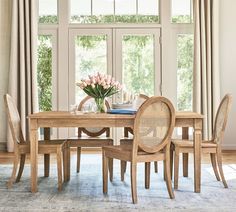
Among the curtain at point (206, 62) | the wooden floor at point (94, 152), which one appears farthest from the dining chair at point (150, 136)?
the curtain at point (206, 62)

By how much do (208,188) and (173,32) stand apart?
11.7ft

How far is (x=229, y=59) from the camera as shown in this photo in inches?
267

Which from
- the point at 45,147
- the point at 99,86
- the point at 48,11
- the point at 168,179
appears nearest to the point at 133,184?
the point at 168,179

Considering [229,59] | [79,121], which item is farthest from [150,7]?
[79,121]

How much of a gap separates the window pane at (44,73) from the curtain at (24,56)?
0.36 m

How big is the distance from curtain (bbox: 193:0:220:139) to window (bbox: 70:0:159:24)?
0.79m

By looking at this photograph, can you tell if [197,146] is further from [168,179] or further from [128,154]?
[128,154]

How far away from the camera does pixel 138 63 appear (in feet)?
22.7

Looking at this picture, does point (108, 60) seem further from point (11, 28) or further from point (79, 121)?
point (79, 121)

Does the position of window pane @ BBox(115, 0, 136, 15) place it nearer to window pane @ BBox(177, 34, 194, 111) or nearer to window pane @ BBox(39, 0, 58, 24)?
window pane @ BBox(177, 34, 194, 111)

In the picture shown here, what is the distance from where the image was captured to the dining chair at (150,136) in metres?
3.44

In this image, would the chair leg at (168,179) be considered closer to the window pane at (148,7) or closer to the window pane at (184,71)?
the window pane at (184,71)

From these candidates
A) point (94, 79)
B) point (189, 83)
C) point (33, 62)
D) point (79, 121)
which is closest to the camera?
point (79, 121)

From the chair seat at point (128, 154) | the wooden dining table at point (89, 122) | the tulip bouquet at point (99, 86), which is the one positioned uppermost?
the tulip bouquet at point (99, 86)
